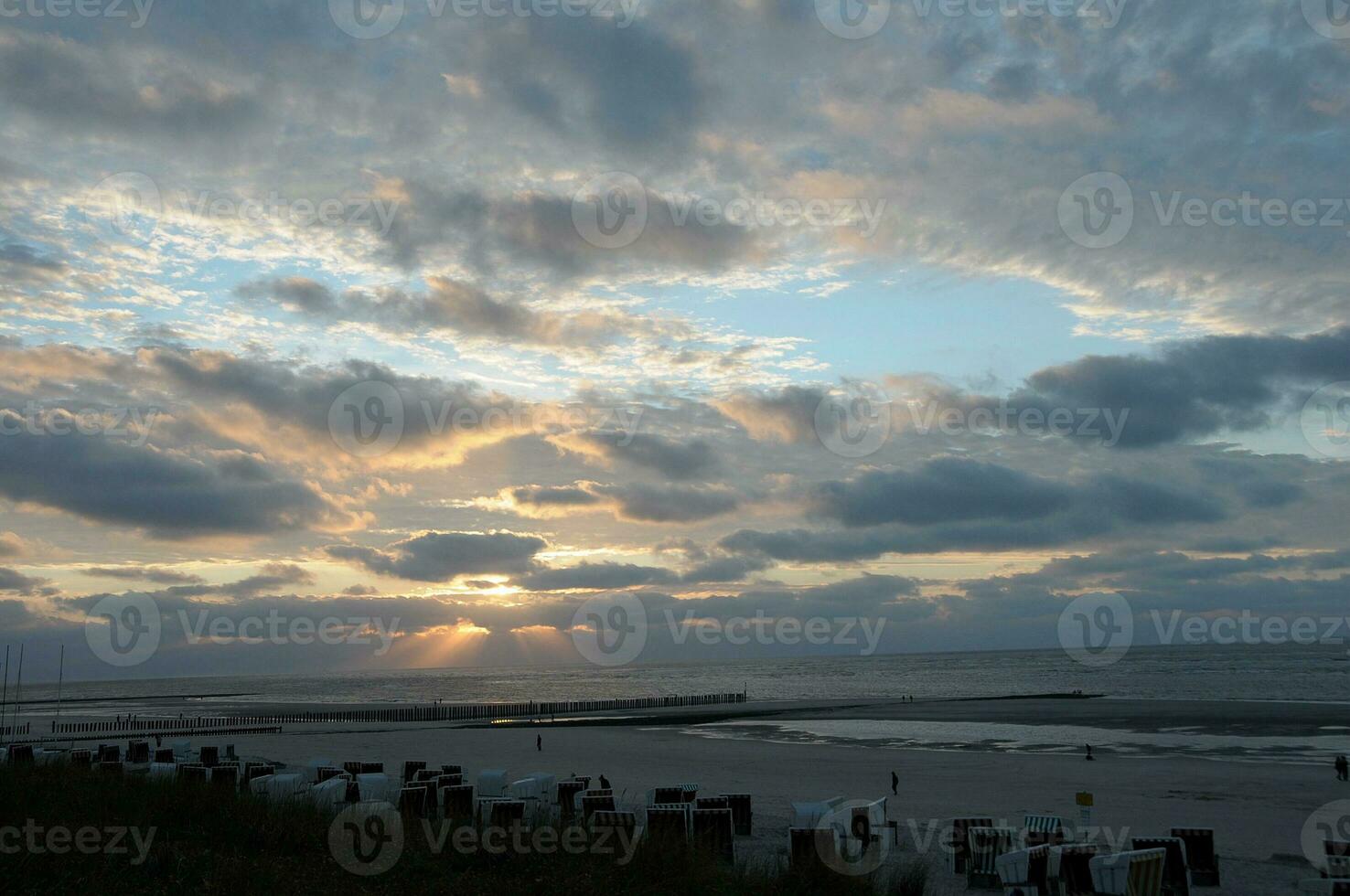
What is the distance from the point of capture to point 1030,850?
1503 cm

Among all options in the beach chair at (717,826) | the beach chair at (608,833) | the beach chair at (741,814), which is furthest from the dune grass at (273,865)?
the beach chair at (741,814)

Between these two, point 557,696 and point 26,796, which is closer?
point 26,796

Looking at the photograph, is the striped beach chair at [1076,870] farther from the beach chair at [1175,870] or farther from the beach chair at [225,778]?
the beach chair at [225,778]

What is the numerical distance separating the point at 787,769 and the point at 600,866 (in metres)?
25.8

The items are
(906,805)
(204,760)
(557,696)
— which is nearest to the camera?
(906,805)

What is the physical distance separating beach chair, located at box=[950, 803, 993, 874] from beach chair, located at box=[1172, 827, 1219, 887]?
337 cm

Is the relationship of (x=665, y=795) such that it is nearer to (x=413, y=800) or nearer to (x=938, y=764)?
(x=413, y=800)

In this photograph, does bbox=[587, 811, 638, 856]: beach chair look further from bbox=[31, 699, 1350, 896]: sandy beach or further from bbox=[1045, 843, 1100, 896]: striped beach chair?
bbox=[1045, 843, 1100, 896]: striped beach chair

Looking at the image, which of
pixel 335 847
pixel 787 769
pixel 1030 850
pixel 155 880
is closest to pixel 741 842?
pixel 1030 850

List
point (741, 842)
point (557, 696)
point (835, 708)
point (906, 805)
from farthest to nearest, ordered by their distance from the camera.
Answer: point (557, 696), point (835, 708), point (906, 805), point (741, 842)

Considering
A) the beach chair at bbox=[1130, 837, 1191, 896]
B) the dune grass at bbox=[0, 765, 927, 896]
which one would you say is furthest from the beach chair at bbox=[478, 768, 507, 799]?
the beach chair at bbox=[1130, 837, 1191, 896]

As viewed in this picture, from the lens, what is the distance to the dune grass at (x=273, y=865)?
11195 millimetres

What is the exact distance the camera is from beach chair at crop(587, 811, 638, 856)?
13.3m

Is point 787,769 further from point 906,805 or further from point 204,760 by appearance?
point 204,760
